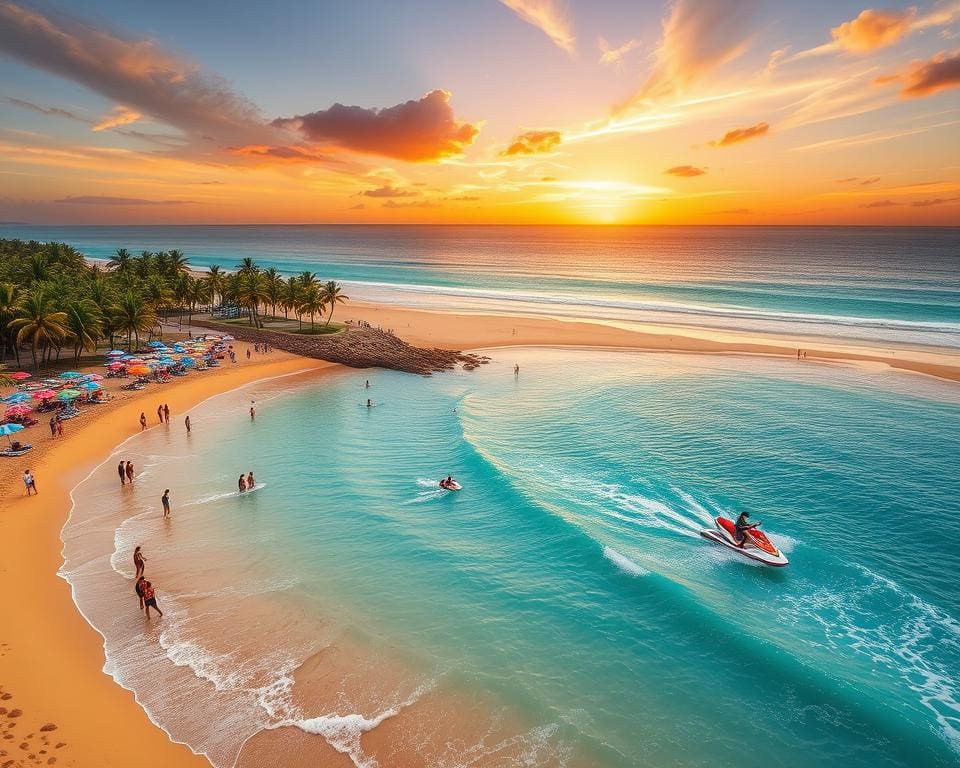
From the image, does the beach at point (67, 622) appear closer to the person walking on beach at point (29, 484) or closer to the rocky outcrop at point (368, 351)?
the person walking on beach at point (29, 484)

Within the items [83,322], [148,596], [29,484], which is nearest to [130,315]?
[83,322]

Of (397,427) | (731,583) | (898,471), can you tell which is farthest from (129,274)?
(898,471)

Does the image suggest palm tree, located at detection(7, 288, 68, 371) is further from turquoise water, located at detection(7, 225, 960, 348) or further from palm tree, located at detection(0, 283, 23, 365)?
turquoise water, located at detection(7, 225, 960, 348)

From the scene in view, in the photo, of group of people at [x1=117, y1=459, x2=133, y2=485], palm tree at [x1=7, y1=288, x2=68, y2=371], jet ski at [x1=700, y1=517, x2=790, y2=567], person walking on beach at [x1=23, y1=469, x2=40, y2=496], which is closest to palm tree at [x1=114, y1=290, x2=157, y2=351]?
palm tree at [x1=7, y1=288, x2=68, y2=371]

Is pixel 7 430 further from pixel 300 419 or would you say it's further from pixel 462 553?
pixel 462 553

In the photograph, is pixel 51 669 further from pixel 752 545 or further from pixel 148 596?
pixel 752 545
